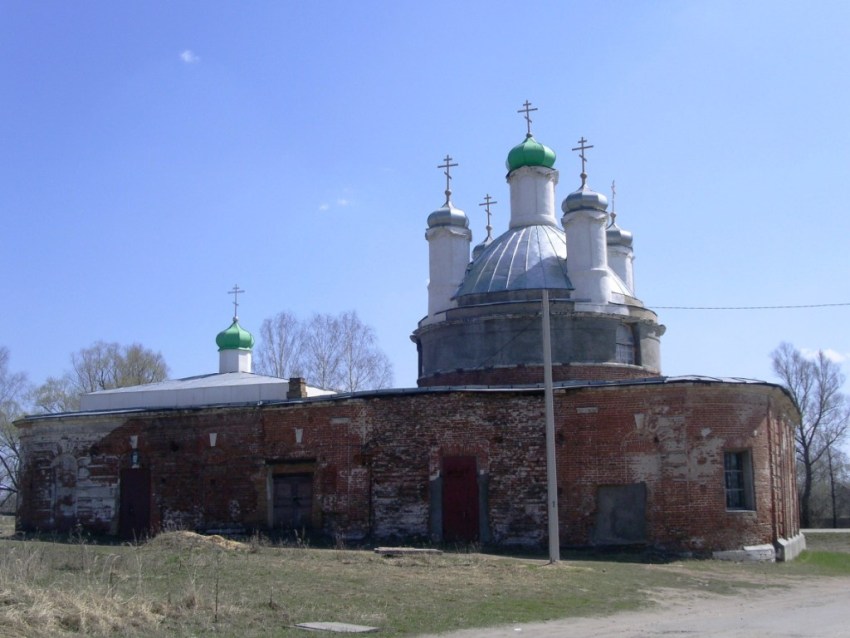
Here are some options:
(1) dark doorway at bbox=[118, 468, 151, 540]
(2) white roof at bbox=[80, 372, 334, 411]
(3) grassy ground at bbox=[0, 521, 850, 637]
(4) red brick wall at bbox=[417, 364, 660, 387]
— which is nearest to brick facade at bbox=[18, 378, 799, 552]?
(1) dark doorway at bbox=[118, 468, 151, 540]

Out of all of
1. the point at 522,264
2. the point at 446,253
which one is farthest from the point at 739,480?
the point at 446,253

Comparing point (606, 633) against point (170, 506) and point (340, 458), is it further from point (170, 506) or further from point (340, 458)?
point (170, 506)

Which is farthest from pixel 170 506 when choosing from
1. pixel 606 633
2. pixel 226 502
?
pixel 606 633

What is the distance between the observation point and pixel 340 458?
77.4ft

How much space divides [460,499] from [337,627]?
11824mm

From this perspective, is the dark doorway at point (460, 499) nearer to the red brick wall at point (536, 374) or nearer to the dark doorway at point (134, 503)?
the red brick wall at point (536, 374)

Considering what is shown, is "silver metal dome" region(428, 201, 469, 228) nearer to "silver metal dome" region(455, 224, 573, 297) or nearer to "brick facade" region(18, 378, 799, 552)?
"silver metal dome" region(455, 224, 573, 297)

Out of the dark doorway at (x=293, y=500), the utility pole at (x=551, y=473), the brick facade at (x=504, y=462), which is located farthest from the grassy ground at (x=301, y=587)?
the dark doorway at (x=293, y=500)

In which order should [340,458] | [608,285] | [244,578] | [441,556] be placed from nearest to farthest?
[244,578] → [441,556] → [340,458] → [608,285]

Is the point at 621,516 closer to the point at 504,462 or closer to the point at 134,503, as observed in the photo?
the point at 504,462

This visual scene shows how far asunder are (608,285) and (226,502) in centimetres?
1238

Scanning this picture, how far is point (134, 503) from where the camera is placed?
26.1 metres

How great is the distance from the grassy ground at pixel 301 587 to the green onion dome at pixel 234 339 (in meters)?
13.7

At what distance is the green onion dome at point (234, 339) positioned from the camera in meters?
33.8
